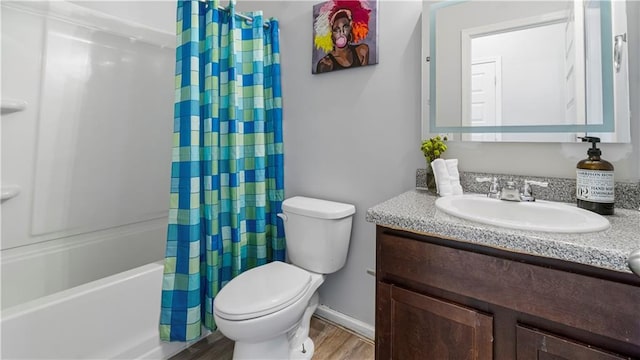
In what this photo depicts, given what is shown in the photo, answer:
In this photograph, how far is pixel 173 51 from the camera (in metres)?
2.19

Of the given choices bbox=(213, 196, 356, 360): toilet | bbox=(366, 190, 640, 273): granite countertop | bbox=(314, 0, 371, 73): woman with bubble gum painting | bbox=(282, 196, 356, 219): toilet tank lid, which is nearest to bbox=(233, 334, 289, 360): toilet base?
bbox=(213, 196, 356, 360): toilet

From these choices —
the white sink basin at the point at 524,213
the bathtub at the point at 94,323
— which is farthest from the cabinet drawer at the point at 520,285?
the bathtub at the point at 94,323

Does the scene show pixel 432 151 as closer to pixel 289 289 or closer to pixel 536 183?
pixel 536 183

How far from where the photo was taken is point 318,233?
1.53 meters

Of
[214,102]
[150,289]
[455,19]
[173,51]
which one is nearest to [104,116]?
[173,51]

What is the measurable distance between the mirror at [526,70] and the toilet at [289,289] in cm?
72

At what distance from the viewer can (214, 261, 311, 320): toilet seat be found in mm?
1164

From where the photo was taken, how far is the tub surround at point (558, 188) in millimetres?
997

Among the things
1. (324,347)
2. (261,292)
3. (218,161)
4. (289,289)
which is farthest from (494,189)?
(218,161)

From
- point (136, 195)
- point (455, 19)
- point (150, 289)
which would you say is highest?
point (455, 19)

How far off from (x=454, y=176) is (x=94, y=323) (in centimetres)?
165

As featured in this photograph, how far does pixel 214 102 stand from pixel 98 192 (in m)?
1.06

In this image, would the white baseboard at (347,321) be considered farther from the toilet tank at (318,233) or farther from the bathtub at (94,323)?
the bathtub at (94,323)

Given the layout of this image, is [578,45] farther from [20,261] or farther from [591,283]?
[20,261]
